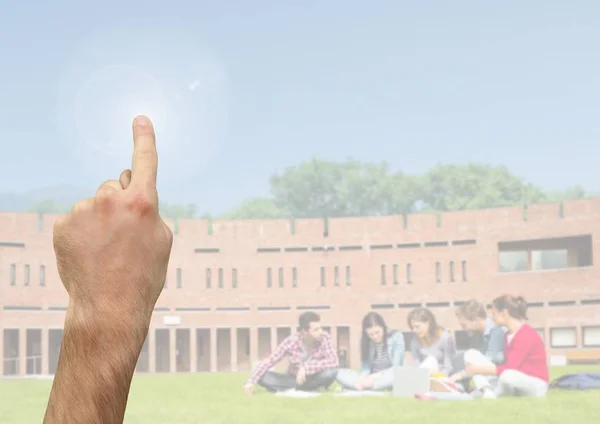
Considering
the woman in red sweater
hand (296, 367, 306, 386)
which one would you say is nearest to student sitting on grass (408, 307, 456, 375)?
the woman in red sweater

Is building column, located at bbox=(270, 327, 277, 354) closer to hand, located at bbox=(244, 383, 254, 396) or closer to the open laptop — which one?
hand, located at bbox=(244, 383, 254, 396)

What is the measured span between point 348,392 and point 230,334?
19.5 meters

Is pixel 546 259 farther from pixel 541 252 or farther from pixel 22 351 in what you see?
pixel 22 351

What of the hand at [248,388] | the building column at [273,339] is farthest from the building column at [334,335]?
the hand at [248,388]

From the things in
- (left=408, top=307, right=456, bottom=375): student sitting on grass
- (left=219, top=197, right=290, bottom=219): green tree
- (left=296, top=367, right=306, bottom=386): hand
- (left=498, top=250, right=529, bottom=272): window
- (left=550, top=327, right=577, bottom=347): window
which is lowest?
(left=550, top=327, right=577, bottom=347): window

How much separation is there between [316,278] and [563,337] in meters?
14.5

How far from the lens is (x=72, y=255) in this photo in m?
1.06

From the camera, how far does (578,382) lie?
35.2 meters

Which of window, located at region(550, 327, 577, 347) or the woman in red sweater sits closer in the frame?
the woman in red sweater

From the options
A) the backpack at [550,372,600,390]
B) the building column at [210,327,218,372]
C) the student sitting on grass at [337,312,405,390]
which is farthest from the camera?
the building column at [210,327,218,372]

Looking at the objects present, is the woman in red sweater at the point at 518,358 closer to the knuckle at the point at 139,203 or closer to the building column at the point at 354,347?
the building column at the point at 354,347

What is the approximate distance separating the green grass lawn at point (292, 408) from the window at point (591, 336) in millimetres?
5029

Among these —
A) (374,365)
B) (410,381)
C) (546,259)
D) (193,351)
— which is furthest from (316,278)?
(410,381)

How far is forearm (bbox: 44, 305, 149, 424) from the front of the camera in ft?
3.30
